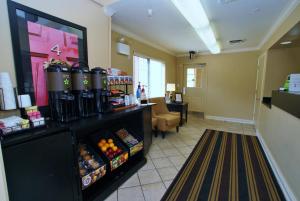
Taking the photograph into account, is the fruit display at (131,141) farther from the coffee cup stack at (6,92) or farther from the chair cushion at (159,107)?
the chair cushion at (159,107)

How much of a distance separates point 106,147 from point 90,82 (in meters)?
0.85

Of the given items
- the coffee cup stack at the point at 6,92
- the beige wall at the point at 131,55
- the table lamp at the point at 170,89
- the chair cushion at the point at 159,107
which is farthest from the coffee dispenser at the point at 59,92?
the table lamp at the point at 170,89

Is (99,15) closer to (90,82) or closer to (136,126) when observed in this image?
(90,82)

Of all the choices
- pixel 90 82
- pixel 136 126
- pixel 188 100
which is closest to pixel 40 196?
pixel 90 82

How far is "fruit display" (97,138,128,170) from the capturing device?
1824 millimetres

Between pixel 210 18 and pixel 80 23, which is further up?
pixel 210 18

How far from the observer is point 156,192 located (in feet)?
5.85

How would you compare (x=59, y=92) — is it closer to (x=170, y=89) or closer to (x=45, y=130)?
(x=45, y=130)

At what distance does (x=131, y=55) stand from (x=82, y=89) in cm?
212

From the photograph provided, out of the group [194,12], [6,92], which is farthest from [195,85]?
[6,92]

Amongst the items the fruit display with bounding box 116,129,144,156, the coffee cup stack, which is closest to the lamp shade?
the fruit display with bounding box 116,129,144,156

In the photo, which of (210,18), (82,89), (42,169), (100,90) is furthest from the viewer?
(210,18)

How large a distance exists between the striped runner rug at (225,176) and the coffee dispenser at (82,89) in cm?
135

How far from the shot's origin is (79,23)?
69.6 inches
